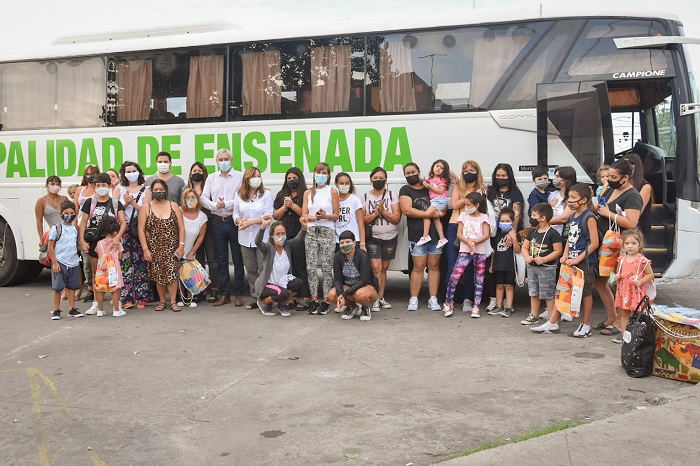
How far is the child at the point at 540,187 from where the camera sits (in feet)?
30.3

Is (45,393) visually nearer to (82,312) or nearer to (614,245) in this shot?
(82,312)

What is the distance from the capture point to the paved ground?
194 inches

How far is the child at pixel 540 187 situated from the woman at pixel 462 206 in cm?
61

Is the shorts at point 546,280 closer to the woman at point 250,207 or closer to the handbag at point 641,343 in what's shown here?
the handbag at point 641,343

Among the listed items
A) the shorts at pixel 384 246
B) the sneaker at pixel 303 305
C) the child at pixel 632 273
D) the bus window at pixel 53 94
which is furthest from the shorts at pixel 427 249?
the bus window at pixel 53 94

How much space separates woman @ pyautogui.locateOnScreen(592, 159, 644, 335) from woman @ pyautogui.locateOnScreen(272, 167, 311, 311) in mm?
3698

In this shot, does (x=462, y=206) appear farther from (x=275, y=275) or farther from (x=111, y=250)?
(x=111, y=250)

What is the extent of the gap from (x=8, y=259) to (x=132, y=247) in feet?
11.1

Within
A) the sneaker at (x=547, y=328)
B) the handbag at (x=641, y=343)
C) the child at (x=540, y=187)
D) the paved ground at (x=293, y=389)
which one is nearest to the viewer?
the paved ground at (x=293, y=389)

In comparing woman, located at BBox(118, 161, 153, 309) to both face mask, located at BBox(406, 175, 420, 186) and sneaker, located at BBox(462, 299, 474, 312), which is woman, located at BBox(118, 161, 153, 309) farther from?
sneaker, located at BBox(462, 299, 474, 312)

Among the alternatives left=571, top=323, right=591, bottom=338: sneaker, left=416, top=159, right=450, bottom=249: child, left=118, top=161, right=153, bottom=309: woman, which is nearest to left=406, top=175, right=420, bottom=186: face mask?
left=416, top=159, right=450, bottom=249: child

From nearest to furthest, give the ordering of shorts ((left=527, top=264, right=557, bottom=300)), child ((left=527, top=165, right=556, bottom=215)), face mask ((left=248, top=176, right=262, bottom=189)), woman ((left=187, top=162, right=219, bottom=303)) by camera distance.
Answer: shorts ((left=527, top=264, right=557, bottom=300)) → child ((left=527, top=165, right=556, bottom=215)) → face mask ((left=248, top=176, right=262, bottom=189)) → woman ((left=187, top=162, right=219, bottom=303))

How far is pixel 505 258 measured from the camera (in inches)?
360

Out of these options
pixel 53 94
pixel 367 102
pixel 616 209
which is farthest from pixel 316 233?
pixel 53 94
